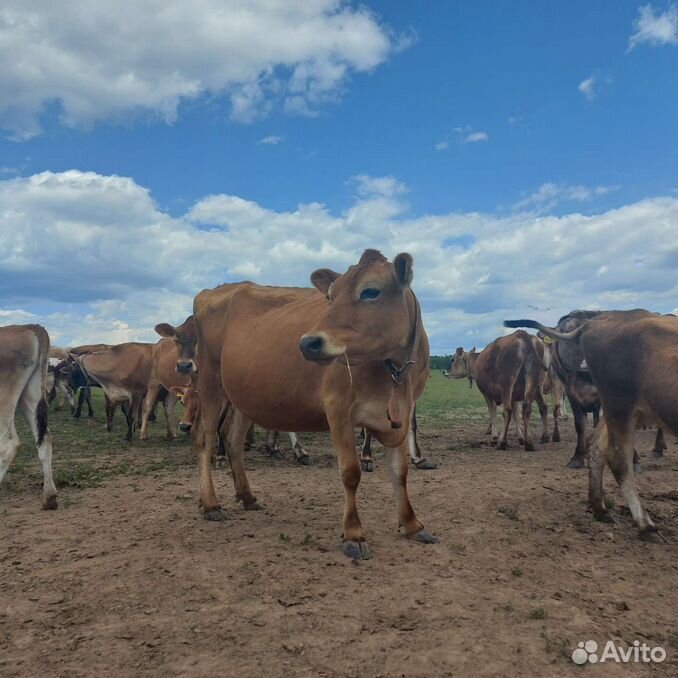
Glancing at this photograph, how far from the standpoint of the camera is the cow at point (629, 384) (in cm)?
543

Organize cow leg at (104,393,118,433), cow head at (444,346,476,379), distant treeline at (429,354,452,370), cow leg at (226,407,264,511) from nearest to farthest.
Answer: cow leg at (226,407,264,511) → cow leg at (104,393,118,433) → cow head at (444,346,476,379) → distant treeline at (429,354,452,370)

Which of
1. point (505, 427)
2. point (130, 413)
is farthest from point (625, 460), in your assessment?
point (130, 413)

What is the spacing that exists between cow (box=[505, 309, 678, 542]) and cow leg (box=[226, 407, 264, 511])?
4082 millimetres

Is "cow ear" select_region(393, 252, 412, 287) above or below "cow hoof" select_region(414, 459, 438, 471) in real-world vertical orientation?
above

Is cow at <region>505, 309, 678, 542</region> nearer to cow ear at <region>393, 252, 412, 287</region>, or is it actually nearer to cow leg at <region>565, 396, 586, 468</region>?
cow ear at <region>393, 252, 412, 287</region>

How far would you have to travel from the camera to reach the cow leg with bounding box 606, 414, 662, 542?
19.1 ft

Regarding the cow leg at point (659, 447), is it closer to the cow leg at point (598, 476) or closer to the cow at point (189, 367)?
the cow leg at point (598, 476)

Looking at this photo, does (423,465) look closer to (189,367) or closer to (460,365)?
(189,367)

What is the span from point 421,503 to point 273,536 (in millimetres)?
2160

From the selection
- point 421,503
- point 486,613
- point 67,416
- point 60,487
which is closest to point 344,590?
point 486,613

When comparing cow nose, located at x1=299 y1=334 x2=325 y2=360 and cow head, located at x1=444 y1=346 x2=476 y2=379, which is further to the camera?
cow head, located at x1=444 y1=346 x2=476 y2=379

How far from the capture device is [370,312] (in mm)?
4949

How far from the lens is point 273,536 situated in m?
5.50

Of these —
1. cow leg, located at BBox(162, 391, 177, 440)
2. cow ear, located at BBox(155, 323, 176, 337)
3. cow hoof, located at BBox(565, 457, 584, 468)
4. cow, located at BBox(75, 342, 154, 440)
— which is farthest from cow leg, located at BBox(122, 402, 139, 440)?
cow hoof, located at BBox(565, 457, 584, 468)
